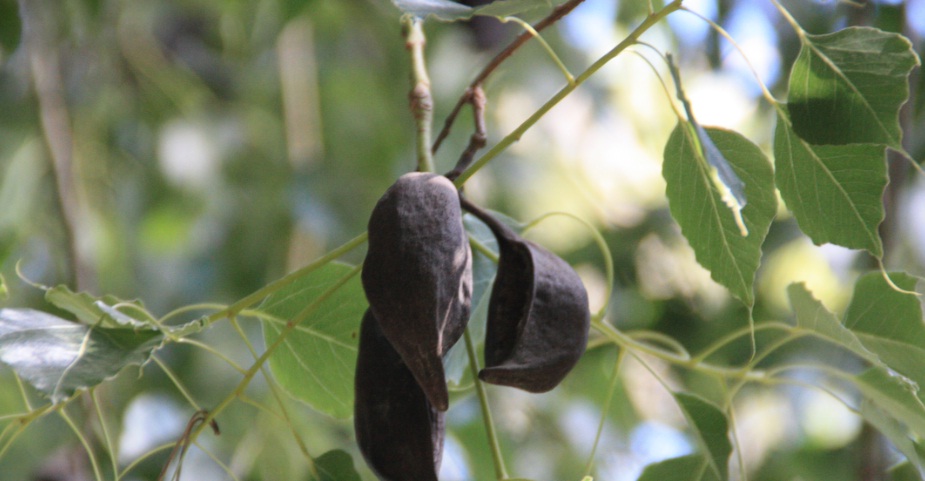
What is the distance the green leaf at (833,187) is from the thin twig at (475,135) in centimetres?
18

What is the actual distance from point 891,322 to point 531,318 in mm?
258

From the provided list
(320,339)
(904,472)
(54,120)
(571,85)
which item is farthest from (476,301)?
(54,120)

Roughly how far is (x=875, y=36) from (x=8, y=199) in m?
1.33

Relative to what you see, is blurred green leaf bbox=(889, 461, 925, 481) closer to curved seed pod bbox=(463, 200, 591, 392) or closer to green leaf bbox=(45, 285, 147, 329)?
curved seed pod bbox=(463, 200, 591, 392)

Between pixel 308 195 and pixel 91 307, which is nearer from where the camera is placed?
pixel 91 307

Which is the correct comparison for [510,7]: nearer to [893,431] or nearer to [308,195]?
[893,431]

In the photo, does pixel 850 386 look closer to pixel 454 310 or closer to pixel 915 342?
pixel 915 342

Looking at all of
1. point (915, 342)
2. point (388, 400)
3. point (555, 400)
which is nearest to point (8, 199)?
point (555, 400)

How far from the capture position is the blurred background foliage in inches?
58.5

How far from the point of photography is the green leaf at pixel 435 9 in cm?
54

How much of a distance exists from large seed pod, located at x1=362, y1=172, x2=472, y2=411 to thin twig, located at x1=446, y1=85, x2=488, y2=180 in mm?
55

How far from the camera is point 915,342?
2.09 feet

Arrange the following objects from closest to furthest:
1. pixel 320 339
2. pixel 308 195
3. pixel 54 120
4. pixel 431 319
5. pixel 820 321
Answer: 1. pixel 431 319
2. pixel 820 321
3. pixel 320 339
4. pixel 54 120
5. pixel 308 195

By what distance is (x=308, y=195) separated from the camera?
165 cm
